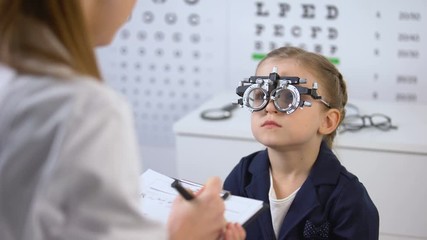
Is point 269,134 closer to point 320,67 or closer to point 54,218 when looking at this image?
point 320,67

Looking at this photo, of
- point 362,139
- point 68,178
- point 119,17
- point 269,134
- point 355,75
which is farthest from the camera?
point 355,75

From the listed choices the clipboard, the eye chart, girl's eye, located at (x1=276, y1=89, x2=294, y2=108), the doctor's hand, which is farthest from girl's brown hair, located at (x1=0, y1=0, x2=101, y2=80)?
the eye chart

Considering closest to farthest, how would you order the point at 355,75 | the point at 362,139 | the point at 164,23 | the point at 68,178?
1. the point at 68,178
2. the point at 362,139
3. the point at 355,75
4. the point at 164,23

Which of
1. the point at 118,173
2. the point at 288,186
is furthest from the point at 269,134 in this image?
the point at 118,173

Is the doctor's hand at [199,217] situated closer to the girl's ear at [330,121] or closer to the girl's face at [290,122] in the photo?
the girl's face at [290,122]

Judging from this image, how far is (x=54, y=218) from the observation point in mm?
572

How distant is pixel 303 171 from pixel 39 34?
86cm

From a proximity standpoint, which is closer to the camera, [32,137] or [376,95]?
[32,137]

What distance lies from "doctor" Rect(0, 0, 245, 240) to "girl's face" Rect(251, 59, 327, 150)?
69 centimetres

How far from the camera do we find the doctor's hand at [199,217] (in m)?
0.86

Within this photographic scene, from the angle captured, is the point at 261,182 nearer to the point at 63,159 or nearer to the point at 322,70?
the point at 322,70

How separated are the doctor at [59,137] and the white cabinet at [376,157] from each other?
134cm

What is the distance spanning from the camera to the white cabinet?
184 centimetres

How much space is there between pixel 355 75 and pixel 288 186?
1032 mm
